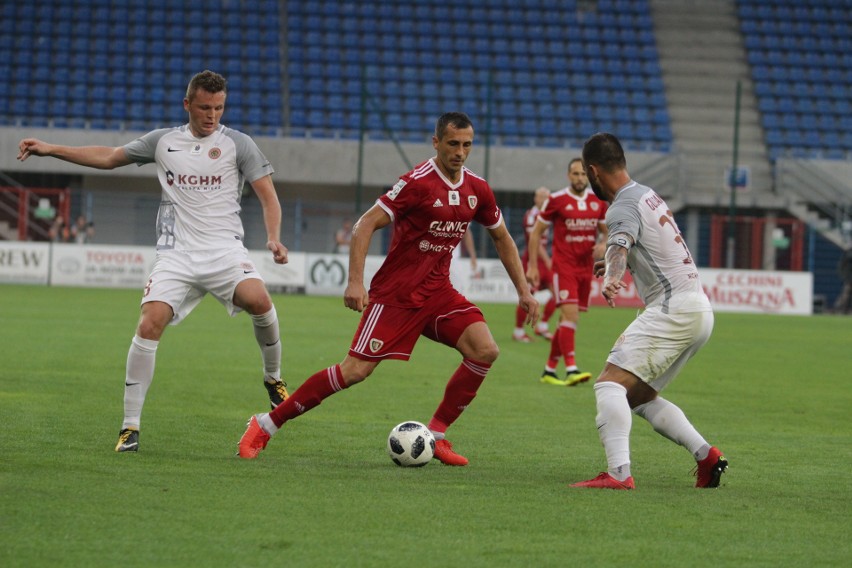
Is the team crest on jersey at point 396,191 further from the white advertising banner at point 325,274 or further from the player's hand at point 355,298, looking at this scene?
the white advertising banner at point 325,274

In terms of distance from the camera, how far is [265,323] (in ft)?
25.8

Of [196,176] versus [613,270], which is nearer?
[613,270]

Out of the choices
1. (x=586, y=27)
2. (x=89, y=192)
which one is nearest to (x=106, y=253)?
(x=89, y=192)

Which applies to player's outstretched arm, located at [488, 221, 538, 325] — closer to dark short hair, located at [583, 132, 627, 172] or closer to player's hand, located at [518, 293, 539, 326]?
player's hand, located at [518, 293, 539, 326]

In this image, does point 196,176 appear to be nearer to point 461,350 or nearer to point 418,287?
point 418,287

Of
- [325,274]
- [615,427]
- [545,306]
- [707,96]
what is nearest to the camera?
[615,427]

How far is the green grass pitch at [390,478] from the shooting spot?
4.65 meters

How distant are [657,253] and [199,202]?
282cm

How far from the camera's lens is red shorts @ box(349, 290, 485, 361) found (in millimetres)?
7012

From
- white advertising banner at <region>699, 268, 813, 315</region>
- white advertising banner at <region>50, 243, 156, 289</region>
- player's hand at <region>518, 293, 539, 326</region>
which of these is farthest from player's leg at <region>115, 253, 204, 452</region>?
white advertising banner at <region>50, 243, 156, 289</region>

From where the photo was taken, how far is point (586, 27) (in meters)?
40.5

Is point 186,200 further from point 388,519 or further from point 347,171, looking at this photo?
point 347,171

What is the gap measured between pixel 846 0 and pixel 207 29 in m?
22.0

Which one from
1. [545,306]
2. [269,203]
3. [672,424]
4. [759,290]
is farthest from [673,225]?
[759,290]
